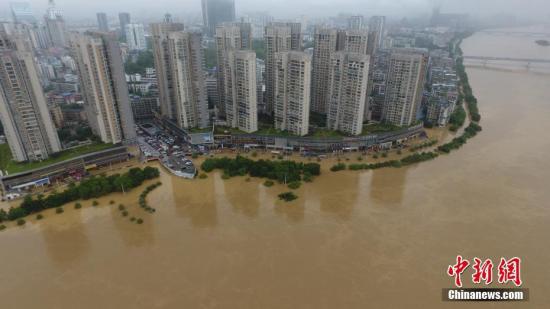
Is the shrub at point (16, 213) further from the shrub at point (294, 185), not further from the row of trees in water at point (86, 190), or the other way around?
the shrub at point (294, 185)

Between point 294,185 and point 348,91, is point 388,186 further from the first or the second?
point 348,91

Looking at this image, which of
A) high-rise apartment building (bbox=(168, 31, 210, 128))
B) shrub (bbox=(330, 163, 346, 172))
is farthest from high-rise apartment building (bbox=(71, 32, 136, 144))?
shrub (bbox=(330, 163, 346, 172))

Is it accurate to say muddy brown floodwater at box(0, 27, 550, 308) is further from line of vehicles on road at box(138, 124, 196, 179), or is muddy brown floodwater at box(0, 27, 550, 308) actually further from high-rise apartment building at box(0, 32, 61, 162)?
high-rise apartment building at box(0, 32, 61, 162)

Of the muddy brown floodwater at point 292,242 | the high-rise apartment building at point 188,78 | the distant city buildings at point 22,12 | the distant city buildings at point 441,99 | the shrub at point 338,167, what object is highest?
the distant city buildings at point 22,12

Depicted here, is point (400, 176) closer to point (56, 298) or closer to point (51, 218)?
point (56, 298)

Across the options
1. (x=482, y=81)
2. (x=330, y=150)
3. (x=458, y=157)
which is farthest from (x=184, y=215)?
(x=482, y=81)

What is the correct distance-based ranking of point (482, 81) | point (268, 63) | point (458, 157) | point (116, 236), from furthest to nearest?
point (482, 81) → point (268, 63) → point (458, 157) → point (116, 236)

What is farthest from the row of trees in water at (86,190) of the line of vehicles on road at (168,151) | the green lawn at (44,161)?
the green lawn at (44,161)

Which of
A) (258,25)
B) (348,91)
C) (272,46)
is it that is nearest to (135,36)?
(258,25)
